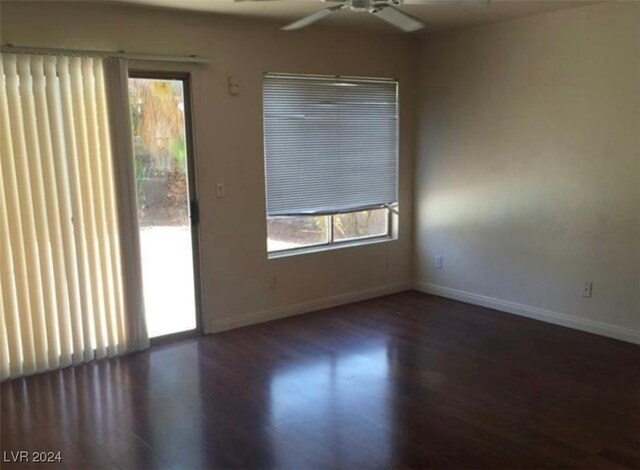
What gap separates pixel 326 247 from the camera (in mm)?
5297

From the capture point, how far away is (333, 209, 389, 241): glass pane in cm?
541

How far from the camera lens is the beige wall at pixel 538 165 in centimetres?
416

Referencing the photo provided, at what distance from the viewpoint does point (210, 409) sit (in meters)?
3.28

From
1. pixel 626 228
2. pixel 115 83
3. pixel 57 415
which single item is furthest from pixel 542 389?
pixel 115 83

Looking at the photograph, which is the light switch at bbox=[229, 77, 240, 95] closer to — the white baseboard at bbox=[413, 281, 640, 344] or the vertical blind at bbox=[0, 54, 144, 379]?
the vertical blind at bbox=[0, 54, 144, 379]

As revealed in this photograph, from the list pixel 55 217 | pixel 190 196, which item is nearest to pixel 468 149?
pixel 190 196

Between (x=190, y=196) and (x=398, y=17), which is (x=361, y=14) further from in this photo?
(x=190, y=196)

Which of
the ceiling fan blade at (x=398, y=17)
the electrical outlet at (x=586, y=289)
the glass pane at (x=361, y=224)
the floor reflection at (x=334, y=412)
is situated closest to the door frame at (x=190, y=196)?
the floor reflection at (x=334, y=412)

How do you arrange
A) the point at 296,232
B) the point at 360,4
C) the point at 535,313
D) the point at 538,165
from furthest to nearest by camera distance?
the point at 296,232 → the point at 535,313 → the point at 538,165 → the point at 360,4

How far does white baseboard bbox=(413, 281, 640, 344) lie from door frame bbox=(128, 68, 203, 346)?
2389 millimetres

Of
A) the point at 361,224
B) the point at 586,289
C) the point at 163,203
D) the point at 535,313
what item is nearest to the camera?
the point at 163,203

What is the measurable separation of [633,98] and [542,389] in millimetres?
2181

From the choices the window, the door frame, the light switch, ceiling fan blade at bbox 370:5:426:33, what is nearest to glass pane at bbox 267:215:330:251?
the window

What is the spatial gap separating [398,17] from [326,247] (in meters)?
2.61
